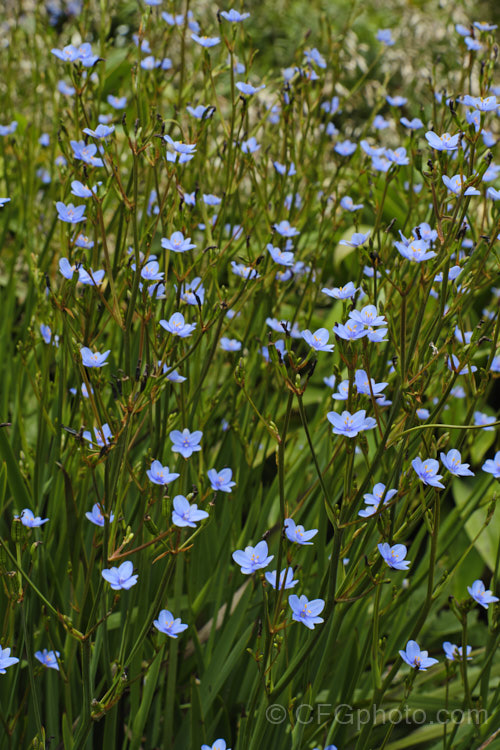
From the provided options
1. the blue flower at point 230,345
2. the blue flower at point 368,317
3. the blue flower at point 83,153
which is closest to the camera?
the blue flower at point 368,317

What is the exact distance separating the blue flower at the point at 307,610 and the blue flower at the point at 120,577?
0.23 metres

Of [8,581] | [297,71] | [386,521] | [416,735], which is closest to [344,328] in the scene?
[386,521]

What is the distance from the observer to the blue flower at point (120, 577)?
0.97 meters

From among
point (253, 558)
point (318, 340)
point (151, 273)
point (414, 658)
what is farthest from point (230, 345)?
point (414, 658)

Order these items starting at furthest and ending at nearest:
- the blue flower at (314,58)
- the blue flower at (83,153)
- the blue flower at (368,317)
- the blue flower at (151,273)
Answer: the blue flower at (314,58) < the blue flower at (83,153) < the blue flower at (151,273) < the blue flower at (368,317)

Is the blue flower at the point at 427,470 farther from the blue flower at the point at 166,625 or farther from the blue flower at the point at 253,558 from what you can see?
the blue flower at the point at 166,625

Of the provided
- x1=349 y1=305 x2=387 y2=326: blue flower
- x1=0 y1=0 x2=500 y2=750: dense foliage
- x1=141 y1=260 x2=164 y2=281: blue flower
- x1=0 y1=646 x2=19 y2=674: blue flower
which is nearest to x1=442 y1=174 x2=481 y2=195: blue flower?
x1=0 y1=0 x2=500 y2=750: dense foliage

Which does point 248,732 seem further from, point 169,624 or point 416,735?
point 416,735

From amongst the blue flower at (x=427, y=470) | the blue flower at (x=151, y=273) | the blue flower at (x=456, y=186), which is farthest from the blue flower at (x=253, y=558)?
the blue flower at (x=456, y=186)

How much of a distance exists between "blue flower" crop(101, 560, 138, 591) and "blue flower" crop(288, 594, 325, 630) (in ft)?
0.75

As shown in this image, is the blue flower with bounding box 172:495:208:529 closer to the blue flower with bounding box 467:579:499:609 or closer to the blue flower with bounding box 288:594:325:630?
the blue flower with bounding box 288:594:325:630

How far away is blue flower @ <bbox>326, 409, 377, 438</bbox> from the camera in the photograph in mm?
982

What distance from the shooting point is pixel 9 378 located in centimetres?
188

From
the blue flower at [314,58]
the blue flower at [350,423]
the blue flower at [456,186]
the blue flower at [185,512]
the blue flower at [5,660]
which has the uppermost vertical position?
the blue flower at [314,58]
